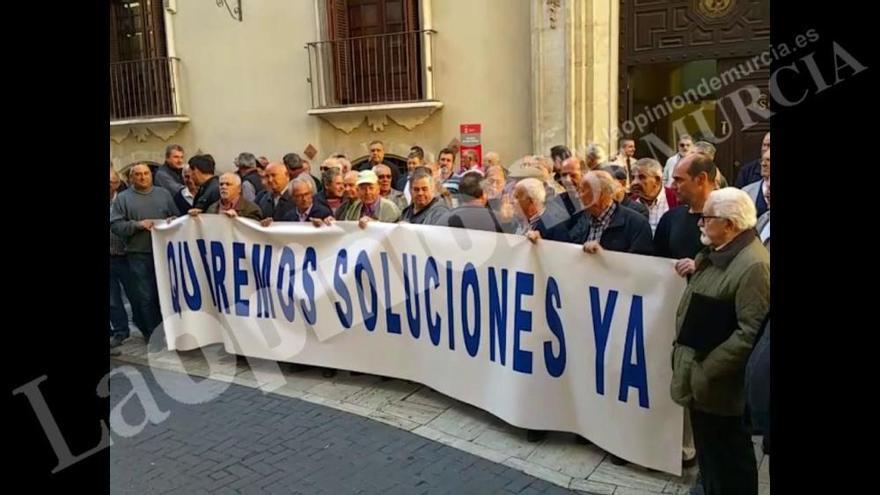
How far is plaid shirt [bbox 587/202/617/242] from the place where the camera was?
4270 mm

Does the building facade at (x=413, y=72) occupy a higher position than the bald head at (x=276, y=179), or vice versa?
the building facade at (x=413, y=72)

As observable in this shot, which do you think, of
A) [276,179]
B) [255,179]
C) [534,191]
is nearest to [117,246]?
[276,179]

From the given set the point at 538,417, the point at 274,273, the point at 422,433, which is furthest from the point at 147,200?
the point at 538,417

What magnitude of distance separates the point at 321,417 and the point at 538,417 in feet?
4.82

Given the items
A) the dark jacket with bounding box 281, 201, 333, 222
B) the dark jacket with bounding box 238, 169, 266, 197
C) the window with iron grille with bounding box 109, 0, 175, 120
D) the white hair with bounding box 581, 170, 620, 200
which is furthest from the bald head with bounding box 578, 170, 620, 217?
the window with iron grille with bounding box 109, 0, 175, 120

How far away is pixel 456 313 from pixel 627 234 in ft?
4.06

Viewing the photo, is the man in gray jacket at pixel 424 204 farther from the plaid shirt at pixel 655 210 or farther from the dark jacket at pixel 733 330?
the dark jacket at pixel 733 330

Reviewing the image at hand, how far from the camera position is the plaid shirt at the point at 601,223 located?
4.27m

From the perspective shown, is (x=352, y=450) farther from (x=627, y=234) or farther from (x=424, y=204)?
(x=627, y=234)

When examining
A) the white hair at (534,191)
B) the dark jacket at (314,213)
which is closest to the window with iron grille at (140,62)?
the dark jacket at (314,213)

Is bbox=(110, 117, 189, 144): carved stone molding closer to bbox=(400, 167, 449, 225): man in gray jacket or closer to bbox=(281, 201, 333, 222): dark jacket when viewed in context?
bbox=(281, 201, 333, 222): dark jacket

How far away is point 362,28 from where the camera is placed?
38.8 ft

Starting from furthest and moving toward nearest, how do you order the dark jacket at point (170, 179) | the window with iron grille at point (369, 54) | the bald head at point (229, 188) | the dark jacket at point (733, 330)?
1. the window with iron grille at point (369, 54)
2. the dark jacket at point (170, 179)
3. the bald head at point (229, 188)
4. the dark jacket at point (733, 330)

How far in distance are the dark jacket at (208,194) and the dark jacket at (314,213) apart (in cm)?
114
